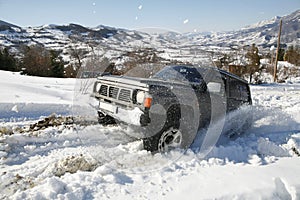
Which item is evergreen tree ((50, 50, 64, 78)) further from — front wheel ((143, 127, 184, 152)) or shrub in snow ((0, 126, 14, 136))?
front wheel ((143, 127, 184, 152))

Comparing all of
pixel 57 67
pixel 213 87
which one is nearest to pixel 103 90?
pixel 213 87

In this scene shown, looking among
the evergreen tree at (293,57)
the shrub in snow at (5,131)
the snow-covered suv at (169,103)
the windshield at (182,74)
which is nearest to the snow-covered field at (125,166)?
the shrub in snow at (5,131)

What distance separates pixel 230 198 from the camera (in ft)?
10.0

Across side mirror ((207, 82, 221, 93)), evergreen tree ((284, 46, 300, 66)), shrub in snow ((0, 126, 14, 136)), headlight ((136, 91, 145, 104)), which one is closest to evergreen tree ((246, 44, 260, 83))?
evergreen tree ((284, 46, 300, 66))

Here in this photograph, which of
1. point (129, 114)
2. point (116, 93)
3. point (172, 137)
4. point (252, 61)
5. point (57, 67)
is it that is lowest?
point (172, 137)

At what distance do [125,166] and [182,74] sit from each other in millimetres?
2428

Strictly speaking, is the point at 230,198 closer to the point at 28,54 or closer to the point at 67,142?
the point at 67,142

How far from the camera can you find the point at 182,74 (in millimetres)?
5363

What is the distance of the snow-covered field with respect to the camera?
10.3 feet

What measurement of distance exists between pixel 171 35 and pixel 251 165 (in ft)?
16.5

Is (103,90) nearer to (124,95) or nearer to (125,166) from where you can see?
(124,95)

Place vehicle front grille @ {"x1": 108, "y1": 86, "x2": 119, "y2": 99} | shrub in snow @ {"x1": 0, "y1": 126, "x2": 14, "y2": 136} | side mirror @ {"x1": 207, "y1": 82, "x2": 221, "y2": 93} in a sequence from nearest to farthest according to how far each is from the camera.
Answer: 1. vehicle front grille @ {"x1": 108, "y1": 86, "x2": 119, "y2": 99}
2. side mirror @ {"x1": 207, "y1": 82, "x2": 221, "y2": 93}
3. shrub in snow @ {"x1": 0, "y1": 126, "x2": 14, "y2": 136}

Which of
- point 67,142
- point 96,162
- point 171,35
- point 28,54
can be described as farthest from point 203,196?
point 28,54

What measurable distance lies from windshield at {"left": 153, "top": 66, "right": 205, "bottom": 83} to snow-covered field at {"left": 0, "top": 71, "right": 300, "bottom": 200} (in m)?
1.45
